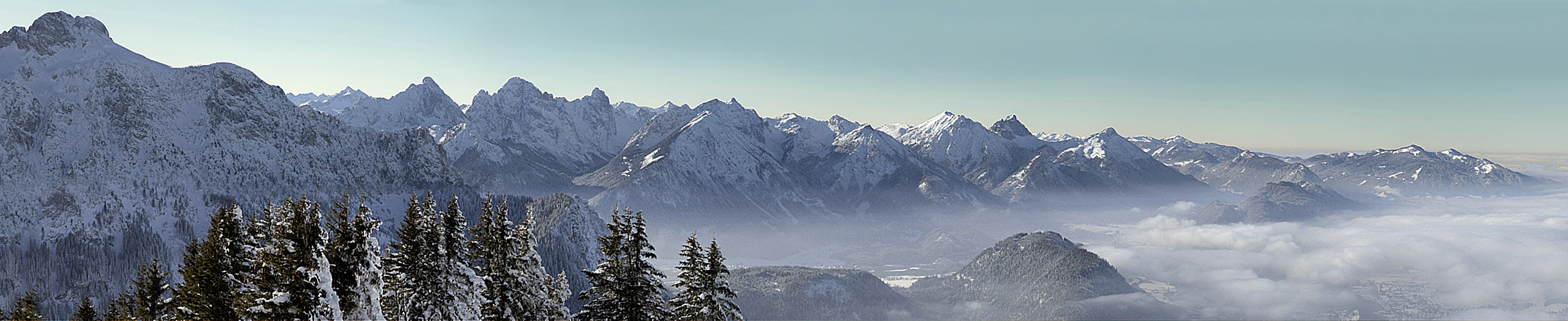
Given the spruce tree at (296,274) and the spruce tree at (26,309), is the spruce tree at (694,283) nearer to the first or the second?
the spruce tree at (296,274)


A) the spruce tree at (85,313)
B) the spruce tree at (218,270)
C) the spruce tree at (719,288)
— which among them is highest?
the spruce tree at (85,313)

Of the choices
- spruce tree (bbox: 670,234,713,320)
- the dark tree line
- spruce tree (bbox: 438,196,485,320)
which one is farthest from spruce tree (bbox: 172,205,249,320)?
spruce tree (bbox: 670,234,713,320)

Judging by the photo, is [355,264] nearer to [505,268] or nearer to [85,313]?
[505,268]

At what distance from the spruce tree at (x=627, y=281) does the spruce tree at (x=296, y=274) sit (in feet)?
40.7

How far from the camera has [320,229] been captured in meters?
19.0

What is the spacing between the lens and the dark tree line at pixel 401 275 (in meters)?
19.2

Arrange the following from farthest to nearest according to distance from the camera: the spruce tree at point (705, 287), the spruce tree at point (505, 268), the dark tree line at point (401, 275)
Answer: the spruce tree at point (705, 287) < the spruce tree at point (505, 268) < the dark tree line at point (401, 275)

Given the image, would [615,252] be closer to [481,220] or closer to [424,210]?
[481,220]

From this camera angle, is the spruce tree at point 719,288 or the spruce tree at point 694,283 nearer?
the spruce tree at point 694,283

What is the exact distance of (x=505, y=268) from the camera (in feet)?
97.8

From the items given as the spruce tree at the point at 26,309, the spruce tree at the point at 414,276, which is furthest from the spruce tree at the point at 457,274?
the spruce tree at the point at 26,309

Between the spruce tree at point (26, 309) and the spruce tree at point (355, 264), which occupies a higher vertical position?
the spruce tree at point (26, 309)

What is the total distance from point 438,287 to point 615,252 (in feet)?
22.8

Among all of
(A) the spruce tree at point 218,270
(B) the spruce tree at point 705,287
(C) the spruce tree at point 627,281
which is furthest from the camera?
(B) the spruce tree at point 705,287
